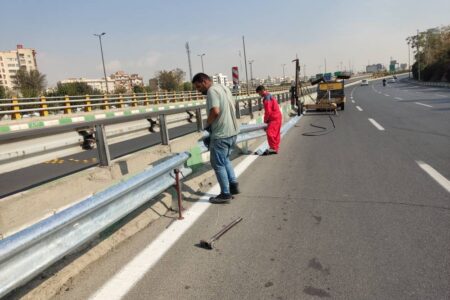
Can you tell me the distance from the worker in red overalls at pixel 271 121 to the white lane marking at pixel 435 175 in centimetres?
328

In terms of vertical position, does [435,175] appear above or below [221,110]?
below

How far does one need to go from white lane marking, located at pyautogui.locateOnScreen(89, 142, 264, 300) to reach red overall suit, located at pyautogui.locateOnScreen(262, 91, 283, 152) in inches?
179

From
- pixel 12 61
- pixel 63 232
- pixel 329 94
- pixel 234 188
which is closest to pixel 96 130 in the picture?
pixel 63 232

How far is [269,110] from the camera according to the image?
31.5ft

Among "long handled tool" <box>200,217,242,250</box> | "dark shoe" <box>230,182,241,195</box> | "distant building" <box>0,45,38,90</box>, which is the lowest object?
"long handled tool" <box>200,217,242,250</box>

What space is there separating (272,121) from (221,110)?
14.8 ft

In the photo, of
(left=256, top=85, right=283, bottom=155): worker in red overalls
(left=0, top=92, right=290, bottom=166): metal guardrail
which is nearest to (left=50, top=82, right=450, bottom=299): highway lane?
(left=0, top=92, right=290, bottom=166): metal guardrail

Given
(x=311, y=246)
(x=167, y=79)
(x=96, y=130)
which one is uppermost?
(x=167, y=79)

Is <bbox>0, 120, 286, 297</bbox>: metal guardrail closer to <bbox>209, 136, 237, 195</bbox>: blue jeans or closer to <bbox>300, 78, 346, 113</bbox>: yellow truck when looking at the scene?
<bbox>209, 136, 237, 195</bbox>: blue jeans

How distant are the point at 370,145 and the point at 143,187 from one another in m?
7.29

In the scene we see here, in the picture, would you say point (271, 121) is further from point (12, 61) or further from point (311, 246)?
point (12, 61)

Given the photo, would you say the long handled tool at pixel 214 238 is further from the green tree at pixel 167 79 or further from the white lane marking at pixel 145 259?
the green tree at pixel 167 79

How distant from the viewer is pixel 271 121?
376 inches

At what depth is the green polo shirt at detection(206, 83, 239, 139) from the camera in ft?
16.8
